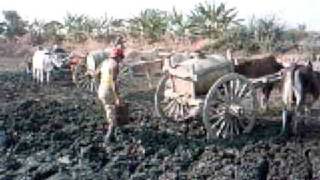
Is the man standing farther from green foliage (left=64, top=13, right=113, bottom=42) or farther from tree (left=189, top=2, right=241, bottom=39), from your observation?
green foliage (left=64, top=13, right=113, bottom=42)

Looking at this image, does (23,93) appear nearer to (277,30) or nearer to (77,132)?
(77,132)

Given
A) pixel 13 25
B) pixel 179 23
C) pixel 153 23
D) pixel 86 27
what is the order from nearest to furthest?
pixel 179 23 → pixel 153 23 → pixel 86 27 → pixel 13 25

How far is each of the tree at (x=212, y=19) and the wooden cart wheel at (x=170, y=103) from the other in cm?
1120

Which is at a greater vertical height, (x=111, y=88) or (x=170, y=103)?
(x=111, y=88)

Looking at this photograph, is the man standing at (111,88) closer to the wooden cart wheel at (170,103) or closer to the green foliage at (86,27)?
the wooden cart wheel at (170,103)

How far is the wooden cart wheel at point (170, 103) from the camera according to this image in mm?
10977

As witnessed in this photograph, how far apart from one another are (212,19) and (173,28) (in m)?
2.35

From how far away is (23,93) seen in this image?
648 inches

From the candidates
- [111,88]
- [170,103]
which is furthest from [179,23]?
[111,88]

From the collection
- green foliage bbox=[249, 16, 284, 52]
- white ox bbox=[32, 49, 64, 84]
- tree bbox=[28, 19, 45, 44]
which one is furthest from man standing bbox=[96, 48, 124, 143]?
tree bbox=[28, 19, 45, 44]

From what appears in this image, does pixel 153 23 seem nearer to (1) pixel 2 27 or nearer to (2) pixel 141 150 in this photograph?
(1) pixel 2 27

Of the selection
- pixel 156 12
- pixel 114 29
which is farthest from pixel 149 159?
pixel 114 29

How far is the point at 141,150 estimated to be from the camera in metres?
9.87

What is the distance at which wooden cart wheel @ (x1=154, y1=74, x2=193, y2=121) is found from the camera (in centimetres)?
1098
